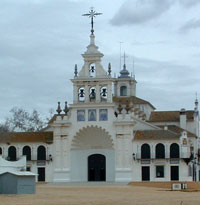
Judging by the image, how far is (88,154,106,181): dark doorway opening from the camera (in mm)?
77750

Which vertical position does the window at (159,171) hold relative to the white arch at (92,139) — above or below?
below

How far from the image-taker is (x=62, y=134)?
77125 mm

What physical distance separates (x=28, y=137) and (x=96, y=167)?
28.4 ft

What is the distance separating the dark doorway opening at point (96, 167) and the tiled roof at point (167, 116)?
1591 centimetres

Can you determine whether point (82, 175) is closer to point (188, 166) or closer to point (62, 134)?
point (62, 134)

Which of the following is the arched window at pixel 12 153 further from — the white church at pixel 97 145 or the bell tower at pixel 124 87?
the bell tower at pixel 124 87

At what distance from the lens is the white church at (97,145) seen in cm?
7562

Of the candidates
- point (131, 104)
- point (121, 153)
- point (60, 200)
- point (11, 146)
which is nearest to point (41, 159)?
point (11, 146)

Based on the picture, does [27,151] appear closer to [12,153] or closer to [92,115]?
[12,153]

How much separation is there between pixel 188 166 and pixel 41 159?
16566mm

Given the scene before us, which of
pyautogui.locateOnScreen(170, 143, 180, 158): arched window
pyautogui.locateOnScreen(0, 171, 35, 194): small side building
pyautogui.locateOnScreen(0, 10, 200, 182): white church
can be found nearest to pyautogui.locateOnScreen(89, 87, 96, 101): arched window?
pyautogui.locateOnScreen(0, 10, 200, 182): white church

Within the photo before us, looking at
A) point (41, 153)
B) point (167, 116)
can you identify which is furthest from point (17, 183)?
point (167, 116)

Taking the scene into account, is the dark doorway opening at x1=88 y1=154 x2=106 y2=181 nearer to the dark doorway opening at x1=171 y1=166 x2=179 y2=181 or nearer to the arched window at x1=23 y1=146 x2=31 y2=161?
the arched window at x1=23 y1=146 x2=31 y2=161

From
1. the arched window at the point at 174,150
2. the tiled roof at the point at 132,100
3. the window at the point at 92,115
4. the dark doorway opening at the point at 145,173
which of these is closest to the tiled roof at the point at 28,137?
the window at the point at 92,115
